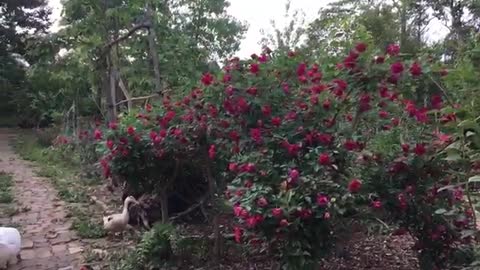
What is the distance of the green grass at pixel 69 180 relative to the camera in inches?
160

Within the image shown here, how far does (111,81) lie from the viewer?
246 inches

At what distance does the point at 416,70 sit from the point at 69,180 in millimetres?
5626

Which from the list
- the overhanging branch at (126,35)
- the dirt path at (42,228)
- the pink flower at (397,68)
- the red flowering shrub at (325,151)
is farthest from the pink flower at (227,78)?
the overhanging branch at (126,35)

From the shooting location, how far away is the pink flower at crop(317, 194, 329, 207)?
1859 millimetres

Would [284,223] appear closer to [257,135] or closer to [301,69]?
[257,135]

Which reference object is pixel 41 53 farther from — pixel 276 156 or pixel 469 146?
pixel 469 146

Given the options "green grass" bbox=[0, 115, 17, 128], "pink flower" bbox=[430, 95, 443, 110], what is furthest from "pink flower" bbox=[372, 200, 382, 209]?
"green grass" bbox=[0, 115, 17, 128]

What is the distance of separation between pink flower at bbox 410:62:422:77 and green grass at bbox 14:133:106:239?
9.27 feet

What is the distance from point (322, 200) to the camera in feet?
6.09

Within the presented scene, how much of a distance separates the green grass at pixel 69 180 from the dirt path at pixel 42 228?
0.32 ft

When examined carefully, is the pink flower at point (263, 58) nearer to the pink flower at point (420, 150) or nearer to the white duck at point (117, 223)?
the pink flower at point (420, 150)

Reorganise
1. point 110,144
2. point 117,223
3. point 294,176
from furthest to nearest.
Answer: point 117,223, point 110,144, point 294,176

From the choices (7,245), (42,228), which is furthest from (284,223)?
(42,228)

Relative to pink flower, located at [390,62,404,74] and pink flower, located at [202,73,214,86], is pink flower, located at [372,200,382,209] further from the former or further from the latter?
pink flower, located at [202,73,214,86]
